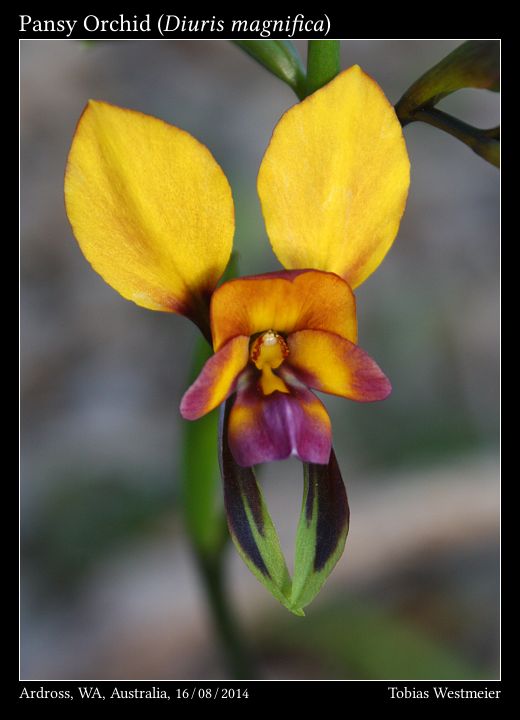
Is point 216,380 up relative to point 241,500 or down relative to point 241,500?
up

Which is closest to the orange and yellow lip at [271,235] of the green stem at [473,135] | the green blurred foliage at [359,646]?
the green stem at [473,135]

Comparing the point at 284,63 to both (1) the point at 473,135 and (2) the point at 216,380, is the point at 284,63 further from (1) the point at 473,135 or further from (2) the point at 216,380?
(2) the point at 216,380

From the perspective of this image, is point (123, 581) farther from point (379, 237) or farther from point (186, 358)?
point (379, 237)

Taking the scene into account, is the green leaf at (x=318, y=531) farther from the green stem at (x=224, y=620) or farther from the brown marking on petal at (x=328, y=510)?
the green stem at (x=224, y=620)

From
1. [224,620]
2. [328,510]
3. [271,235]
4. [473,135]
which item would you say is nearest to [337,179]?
[271,235]

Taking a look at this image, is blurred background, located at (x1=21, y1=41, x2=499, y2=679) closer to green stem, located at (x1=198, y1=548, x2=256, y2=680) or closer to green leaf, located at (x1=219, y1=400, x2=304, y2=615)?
green stem, located at (x1=198, y1=548, x2=256, y2=680)

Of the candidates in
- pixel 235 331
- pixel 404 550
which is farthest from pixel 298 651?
pixel 235 331
